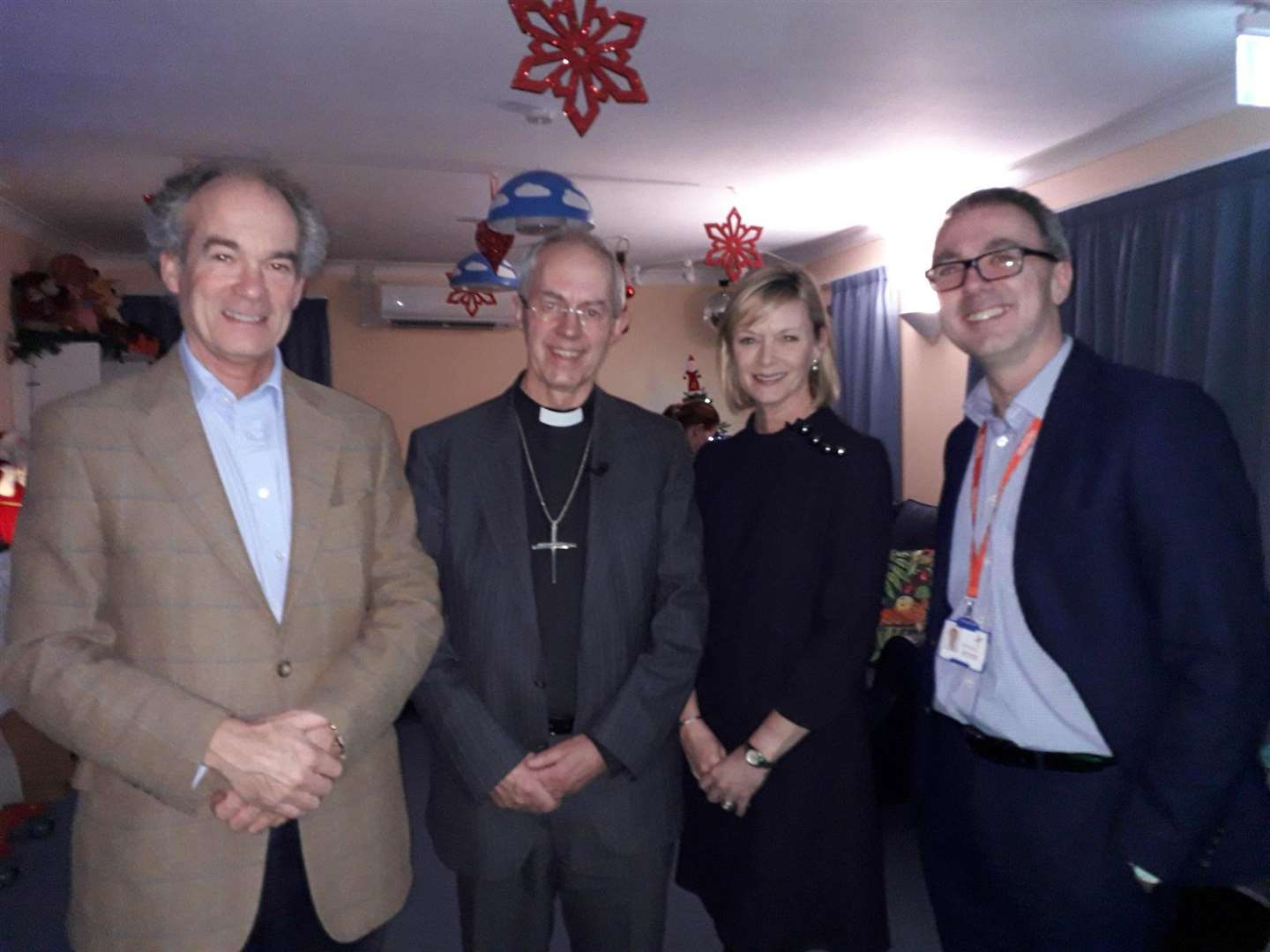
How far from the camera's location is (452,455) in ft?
5.44

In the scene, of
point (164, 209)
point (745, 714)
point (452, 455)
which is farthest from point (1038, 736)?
point (164, 209)

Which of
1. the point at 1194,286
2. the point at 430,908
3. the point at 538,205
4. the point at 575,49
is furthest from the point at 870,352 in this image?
the point at 430,908

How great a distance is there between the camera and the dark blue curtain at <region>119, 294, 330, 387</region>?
7797 mm

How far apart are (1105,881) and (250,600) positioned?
135 centimetres

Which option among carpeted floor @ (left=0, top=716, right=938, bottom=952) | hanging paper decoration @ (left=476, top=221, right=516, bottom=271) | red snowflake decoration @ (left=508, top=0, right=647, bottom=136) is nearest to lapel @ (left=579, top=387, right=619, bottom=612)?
red snowflake decoration @ (left=508, top=0, right=647, bottom=136)

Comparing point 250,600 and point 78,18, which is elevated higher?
point 78,18

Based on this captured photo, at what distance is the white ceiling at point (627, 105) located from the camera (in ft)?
10.4

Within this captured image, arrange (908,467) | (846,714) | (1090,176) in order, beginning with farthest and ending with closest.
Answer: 1. (908,467)
2. (1090,176)
3. (846,714)

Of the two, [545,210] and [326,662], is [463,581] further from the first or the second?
[545,210]

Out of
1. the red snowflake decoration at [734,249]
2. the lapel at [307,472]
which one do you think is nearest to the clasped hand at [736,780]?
the lapel at [307,472]

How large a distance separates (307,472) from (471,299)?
6.16 m

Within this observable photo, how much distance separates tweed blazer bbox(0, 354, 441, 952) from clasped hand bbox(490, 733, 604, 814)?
24 centimetres

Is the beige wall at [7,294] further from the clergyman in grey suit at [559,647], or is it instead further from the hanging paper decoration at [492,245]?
the clergyman in grey suit at [559,647]

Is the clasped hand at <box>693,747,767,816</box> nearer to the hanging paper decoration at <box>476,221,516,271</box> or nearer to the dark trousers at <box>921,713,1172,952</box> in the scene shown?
the dark trousers at <box>921,713,1172,952</box>
